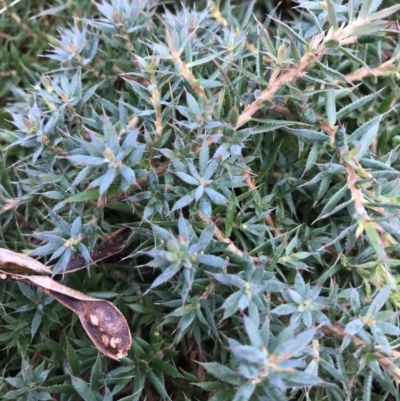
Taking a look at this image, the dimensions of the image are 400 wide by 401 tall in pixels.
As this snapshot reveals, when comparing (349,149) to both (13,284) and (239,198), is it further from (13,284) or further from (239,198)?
(13,284)

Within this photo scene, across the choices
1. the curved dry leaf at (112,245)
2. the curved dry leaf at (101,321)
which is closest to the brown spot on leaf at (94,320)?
the curved dry leaf at (101,321)

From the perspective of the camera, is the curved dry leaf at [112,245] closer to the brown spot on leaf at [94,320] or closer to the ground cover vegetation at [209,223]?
the ground cover vegetation at [209,223]

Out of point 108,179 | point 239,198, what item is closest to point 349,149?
point 239,198

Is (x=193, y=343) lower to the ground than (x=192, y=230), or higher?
lower

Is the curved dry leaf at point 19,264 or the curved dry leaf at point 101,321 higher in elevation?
the curved dry leaf at point 19,264

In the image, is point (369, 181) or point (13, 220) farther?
point (13, 220)

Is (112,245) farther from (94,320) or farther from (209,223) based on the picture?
(209,223)

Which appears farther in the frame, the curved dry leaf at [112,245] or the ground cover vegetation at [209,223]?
the curved dry leaf at [112,245]
